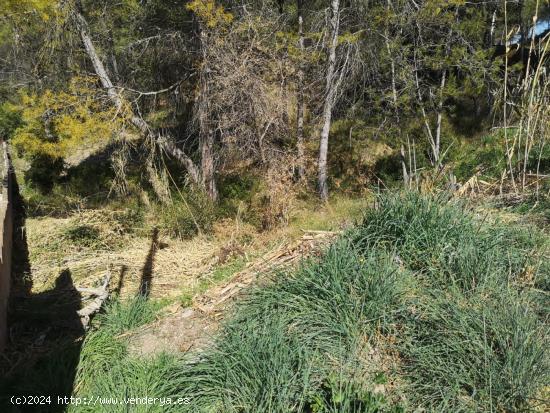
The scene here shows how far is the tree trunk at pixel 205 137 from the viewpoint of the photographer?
855 centimetres

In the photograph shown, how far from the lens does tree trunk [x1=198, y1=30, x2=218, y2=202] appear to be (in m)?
8.55

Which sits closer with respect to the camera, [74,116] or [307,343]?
[307,343]

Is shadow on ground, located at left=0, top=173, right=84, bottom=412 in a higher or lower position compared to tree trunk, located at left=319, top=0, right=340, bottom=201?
lower

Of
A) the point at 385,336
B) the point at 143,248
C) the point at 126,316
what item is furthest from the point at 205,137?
the point at 385,336

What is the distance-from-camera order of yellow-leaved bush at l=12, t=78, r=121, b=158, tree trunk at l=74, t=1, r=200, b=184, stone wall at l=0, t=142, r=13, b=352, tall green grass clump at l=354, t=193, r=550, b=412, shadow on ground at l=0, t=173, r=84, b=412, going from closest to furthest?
tall green grass clump at l=354, t=193, r=550, b=412, shadow on ground at l=0, t=173, r=84, b=412, stone wall at l=0, t=142, r=13, b=352, yellow-leaved bush at l=12, t=78, r=121, b=158, tree trunk at l=74, t=1, r=200, b=184

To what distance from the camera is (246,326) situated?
321 centimetres

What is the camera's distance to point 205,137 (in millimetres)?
9109

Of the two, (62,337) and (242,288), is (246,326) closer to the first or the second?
(242,288)

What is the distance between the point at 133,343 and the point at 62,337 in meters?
1.49

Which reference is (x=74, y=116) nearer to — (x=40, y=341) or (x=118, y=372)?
(x=40, y=341)

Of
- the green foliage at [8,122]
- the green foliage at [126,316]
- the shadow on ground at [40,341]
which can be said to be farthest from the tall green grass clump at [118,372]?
the green foliage at [8,122]

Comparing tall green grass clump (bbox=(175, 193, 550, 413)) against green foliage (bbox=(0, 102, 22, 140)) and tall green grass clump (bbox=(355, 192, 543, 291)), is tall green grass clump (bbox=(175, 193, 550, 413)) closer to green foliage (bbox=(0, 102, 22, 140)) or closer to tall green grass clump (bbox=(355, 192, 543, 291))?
tall green grass clump (bbox=(355, 192, 543, 291))

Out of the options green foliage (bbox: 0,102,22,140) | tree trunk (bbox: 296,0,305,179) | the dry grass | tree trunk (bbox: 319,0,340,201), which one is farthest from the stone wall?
green foliage (bbox: 0,102,22,140)

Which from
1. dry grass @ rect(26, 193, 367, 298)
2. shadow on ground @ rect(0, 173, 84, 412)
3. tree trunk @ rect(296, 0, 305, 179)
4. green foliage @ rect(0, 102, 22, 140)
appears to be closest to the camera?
shadow on ground @ rect(0, 173, 84, 412)
